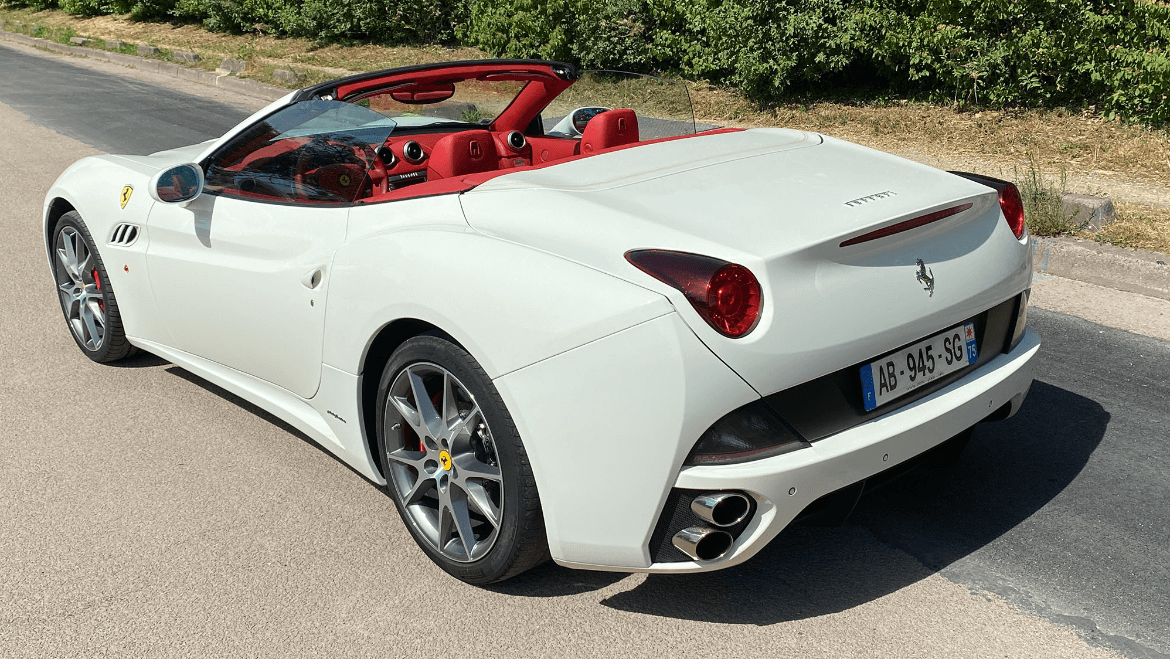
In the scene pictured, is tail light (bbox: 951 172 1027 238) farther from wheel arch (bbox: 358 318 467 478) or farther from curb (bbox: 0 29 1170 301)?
curb (bbox: 0 29 1170 301)

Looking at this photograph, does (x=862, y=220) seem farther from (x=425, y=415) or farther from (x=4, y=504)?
(x=4, y=504)

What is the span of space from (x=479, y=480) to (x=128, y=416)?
2.19m

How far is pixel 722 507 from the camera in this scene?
8.58ft

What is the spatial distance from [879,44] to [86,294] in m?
8.71

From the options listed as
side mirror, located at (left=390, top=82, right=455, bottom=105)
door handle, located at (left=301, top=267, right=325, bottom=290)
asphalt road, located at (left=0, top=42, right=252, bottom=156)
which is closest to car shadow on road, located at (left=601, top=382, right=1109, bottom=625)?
door handle, located at (left=301, top=267, right=325, bottom=290)

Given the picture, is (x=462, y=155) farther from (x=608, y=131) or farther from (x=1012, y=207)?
(x=1012, y=207)

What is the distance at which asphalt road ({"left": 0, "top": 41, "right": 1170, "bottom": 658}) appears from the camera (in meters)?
2.91

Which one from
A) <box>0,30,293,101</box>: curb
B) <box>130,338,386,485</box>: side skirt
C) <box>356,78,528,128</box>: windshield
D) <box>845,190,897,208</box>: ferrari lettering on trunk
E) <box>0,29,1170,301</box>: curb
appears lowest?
<box>0,30,293,101</box>: curb

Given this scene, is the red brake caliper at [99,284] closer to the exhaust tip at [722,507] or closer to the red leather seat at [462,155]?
the red leather seat at [462,155]

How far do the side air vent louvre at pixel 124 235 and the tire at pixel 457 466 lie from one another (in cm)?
181

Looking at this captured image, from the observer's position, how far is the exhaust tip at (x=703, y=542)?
2.65 m

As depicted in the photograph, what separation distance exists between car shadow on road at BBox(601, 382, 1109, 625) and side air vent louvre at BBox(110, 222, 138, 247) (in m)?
2.69

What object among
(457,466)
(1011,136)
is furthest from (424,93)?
(1011,136)

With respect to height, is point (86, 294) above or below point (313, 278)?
below
